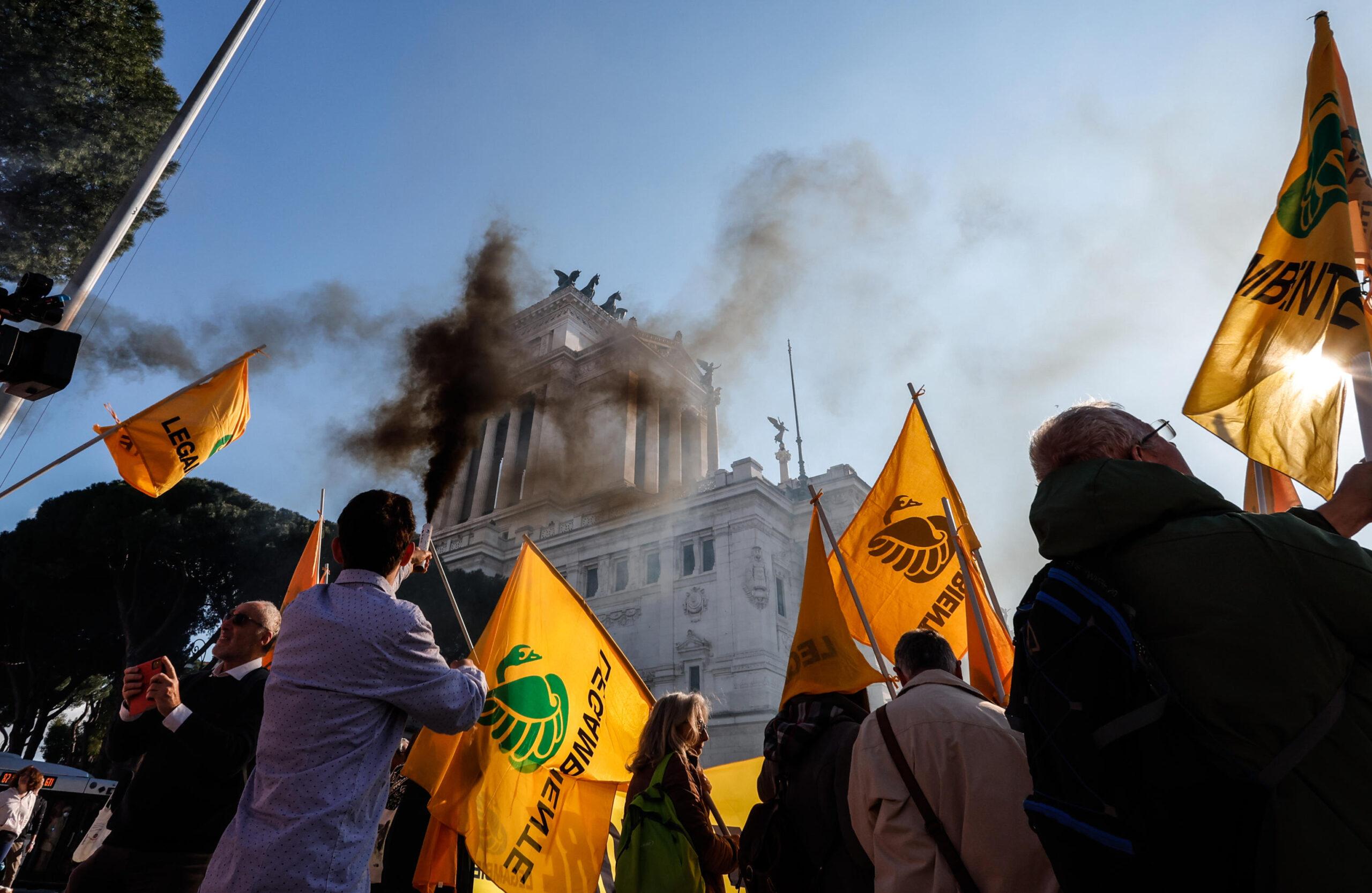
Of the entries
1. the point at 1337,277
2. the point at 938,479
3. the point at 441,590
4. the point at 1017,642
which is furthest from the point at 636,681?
the point at 441,590

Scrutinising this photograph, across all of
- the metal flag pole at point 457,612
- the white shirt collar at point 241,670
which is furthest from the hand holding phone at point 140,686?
the metal flag pole at point 457,612

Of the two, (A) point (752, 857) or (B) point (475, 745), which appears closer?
(A) point (752, 857)

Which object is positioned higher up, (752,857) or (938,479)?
(938,479)

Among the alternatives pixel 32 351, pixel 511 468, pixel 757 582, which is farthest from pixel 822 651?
pixel 511 468

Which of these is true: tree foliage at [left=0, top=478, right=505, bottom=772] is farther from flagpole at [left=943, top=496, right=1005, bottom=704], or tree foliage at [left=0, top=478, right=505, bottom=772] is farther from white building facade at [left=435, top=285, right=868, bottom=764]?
flagpole at [left=943, top=496, right=1005, bottom=704]

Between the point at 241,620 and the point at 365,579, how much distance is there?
126 cm

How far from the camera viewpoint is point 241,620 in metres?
3.48

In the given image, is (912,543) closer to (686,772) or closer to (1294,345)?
(686,772)

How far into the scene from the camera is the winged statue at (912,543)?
5719 mm

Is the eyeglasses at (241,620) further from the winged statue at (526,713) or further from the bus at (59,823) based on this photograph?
the bus at (59,823)

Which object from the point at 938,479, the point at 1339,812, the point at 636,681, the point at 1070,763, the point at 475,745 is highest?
the point at 938,479

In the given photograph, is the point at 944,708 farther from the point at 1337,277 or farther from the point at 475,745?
the point at 475,745

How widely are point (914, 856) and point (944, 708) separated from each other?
1.41 feet

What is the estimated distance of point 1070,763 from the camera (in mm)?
1457
